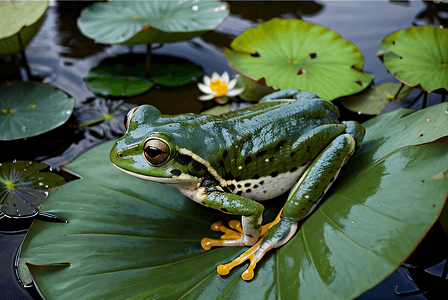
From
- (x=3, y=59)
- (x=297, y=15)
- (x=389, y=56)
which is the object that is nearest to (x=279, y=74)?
(x=389, y=56)

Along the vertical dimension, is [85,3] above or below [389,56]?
A: below

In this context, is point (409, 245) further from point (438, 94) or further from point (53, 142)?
point (53, 142)

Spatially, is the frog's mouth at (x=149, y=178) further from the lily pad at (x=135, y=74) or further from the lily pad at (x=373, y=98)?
the lily pad at (x=373, y=98)

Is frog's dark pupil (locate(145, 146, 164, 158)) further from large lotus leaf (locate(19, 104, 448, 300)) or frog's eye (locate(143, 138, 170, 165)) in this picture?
large lotus leaf (locate(19, 104, 448, 300))

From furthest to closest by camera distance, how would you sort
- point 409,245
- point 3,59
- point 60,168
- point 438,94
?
1. point 3,59
2. point 438,94
3. point 60,168
4. point 409,245

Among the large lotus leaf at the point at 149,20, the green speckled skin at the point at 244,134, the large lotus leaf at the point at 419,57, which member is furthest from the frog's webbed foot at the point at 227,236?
the large lotus leaf at the point at 149,20

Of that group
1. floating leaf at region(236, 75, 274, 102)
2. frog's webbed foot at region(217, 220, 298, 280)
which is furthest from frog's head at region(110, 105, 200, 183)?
floating leaf at region(236, 75, 274, 102)
